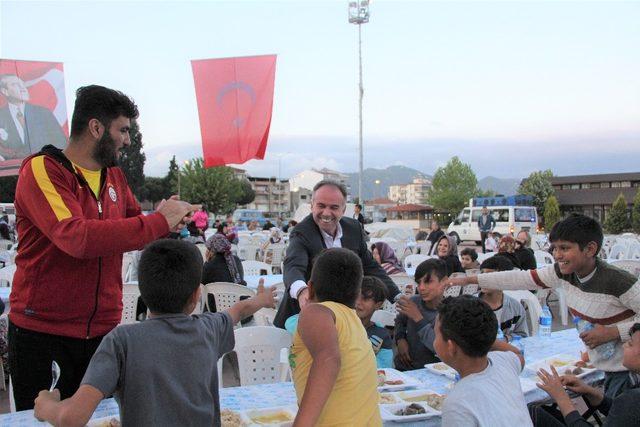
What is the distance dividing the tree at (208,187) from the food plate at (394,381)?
49.7m

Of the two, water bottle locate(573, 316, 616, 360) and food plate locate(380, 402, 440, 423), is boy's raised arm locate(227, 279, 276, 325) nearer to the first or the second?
food plate locate(380, 402, 440, 423)

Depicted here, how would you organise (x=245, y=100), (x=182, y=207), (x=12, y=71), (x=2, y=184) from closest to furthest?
1. (x=182, y=207)
2. (x=245, y=100)
3. (x=12, y=71)
4. (x=2, y=184)

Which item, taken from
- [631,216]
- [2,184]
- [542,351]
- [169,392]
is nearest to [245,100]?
[542,351]

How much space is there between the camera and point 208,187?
172 feet

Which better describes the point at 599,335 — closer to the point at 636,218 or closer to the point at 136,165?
the point at 636,218

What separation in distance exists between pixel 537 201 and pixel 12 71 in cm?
4524

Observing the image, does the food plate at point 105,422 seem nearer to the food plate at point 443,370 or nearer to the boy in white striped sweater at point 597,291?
the food plate at point 443,370

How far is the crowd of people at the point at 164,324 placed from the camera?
167 centimetres

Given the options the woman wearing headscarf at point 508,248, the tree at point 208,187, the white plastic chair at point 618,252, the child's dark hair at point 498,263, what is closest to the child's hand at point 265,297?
the child's dark hair at point 498,263

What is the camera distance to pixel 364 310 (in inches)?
135

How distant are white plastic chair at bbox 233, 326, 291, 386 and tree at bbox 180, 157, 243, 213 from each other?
49.1m

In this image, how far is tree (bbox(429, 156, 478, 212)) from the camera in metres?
60.0

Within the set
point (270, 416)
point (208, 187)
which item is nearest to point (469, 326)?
point (270, 416)

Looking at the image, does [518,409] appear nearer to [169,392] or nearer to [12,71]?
[169,392]
